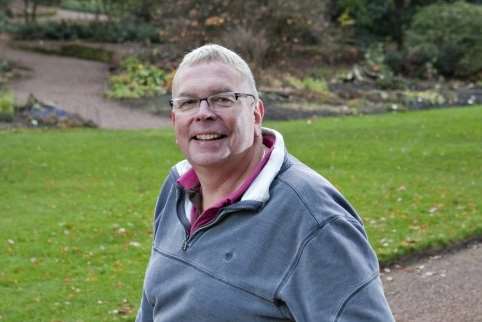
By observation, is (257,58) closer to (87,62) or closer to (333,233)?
(87,62)

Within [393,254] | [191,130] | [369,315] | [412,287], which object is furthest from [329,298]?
[393,254]

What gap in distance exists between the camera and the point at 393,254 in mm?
7344

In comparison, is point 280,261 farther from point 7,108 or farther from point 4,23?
point 4,23

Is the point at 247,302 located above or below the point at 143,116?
above

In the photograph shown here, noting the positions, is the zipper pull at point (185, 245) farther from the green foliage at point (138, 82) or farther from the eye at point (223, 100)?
the green foliage at point (138, 82)

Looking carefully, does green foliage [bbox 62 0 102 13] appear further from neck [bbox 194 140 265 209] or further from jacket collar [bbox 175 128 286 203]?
jacket collar [bbox 175 128 286 203]

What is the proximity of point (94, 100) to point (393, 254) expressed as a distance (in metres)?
13.1

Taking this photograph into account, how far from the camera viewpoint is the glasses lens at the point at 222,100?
254 centimetres

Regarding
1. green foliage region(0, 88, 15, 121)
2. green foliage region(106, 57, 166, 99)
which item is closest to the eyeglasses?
green foliage region(0, 88, 15, 121)

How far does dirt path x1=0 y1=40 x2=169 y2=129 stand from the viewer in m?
17.0

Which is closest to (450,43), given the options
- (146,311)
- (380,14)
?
(380,14)

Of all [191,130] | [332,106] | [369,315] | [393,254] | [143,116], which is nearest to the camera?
[369,315]

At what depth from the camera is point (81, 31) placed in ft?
100

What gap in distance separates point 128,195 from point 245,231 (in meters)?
7.54
